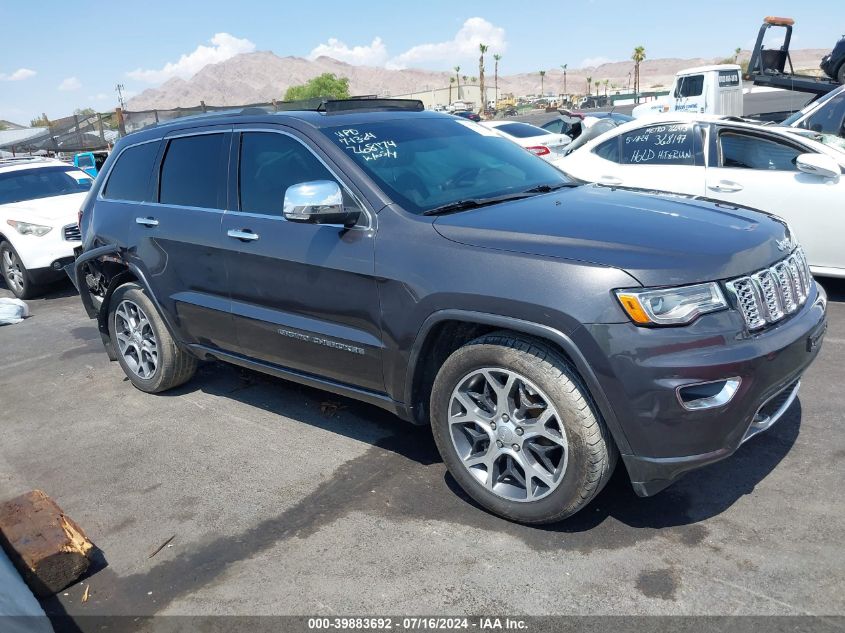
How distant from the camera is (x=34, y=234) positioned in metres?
8.97

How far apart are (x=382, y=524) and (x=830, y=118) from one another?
22.8 feet

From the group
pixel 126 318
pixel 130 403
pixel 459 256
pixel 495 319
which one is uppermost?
pixel 459 256

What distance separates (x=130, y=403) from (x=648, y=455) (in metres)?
3.83

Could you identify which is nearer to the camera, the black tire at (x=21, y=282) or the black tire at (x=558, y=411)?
the black tire at (x=558, y=411)

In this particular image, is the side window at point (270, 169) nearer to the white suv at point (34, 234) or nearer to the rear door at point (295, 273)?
the rear door at point (295, 273)

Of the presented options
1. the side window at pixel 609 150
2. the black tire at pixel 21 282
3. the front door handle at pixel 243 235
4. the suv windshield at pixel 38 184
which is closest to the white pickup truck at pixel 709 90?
the side window at pixel 609 150

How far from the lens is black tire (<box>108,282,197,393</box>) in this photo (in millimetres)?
5047

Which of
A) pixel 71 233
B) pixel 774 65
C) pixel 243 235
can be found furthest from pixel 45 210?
pixel 774 65

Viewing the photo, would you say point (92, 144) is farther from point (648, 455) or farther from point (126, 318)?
point (648, 455)

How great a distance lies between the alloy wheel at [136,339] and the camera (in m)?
5.21

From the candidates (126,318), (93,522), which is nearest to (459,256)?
(93,522)

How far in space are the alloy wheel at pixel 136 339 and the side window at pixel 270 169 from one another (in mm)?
1476

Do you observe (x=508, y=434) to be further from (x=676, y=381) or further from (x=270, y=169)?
(x=270, y=169)

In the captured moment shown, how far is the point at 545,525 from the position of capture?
10.8 ft
